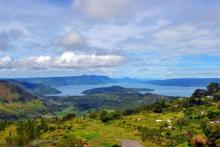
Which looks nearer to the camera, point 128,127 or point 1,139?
point 128,127

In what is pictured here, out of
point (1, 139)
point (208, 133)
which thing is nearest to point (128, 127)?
point (1, 139)

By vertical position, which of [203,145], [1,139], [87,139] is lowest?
[1,139]

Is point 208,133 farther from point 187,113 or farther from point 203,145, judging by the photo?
point 187,113

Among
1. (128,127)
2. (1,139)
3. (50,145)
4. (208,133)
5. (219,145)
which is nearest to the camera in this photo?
(219,145)

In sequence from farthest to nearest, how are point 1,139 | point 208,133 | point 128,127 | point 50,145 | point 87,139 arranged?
point 1,139, point 128,127, point 87,139, point 50,145, point 208,133

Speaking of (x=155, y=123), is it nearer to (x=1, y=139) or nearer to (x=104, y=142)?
(x=104, y=142)

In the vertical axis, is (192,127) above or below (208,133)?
below

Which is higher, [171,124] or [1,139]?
[171,124]

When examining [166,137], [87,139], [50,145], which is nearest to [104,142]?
[87,139]

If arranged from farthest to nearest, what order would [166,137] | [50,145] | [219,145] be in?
1. [166,137]
2. [50,145]
3. [219,145]
